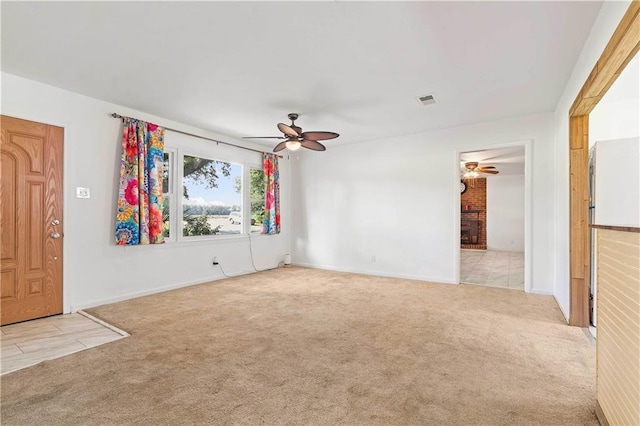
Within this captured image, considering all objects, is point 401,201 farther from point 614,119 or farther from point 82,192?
point 82,192

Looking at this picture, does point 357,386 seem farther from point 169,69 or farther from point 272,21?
point 169,69

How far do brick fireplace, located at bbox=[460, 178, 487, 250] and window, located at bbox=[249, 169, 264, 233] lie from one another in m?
7.32

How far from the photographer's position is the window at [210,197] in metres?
4.93

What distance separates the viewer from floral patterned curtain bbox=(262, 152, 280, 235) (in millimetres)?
5992

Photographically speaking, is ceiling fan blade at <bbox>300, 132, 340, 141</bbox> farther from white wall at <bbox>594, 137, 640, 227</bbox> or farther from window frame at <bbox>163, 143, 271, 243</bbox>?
white wall at <bbox>594, 137, 640, 227</bbox>

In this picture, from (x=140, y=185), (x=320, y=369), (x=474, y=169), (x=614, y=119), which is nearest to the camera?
(x=320, y=369)

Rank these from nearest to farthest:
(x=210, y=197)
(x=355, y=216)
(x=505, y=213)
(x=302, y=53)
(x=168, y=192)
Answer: (x=302, y=53) < (x=168, y=192) < (x=210, y=197) < (x=355, y=216) < (x=505, y=213)

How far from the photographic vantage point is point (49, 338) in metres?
2.78

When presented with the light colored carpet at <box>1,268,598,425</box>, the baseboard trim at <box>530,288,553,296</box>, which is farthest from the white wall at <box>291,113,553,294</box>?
the light colored carpet at <box>1,268,598,425</box>

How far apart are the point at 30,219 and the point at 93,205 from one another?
2.00 feet

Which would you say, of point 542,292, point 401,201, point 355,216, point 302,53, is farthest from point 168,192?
point 542,292

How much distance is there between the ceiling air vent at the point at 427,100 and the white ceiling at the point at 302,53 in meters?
0.08

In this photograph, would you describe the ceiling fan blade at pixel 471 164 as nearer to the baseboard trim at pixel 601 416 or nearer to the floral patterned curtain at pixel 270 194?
the floral patterned curtain at pixel 270 194

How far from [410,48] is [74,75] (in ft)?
10.9
